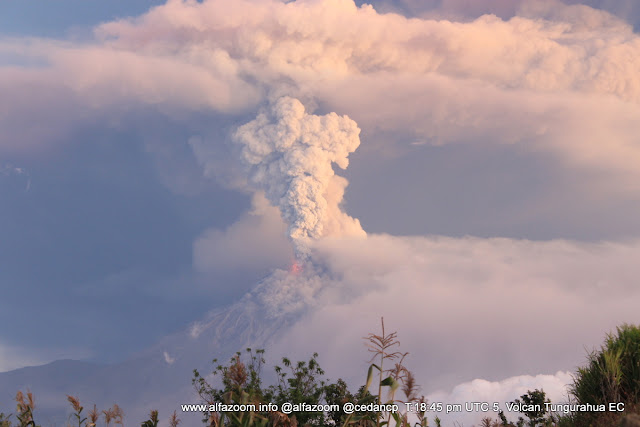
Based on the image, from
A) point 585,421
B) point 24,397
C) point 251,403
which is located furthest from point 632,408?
point 24,397

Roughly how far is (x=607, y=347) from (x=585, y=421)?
105 inches

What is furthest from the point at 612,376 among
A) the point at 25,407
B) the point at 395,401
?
the point at 25,407

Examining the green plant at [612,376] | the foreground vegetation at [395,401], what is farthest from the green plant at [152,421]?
the green plant at [612,376]

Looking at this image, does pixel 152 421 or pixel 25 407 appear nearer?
pixel 152 421

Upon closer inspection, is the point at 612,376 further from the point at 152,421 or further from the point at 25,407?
the point at 25,407

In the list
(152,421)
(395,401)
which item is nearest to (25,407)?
(152,421)

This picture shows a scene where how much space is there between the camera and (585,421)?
13102mm

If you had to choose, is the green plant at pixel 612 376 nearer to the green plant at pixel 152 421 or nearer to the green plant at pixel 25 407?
the green plant at pixel 152 421

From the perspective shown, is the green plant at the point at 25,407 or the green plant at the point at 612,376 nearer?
the green plant at the point at 25,407

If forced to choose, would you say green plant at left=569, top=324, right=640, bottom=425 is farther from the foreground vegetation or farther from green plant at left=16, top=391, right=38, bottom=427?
green plant at left=16, top=391, right=38, bottom=427

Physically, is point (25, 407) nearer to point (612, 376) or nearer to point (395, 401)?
point (395, 401)

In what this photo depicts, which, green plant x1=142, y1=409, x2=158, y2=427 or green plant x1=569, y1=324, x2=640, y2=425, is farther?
green plant x1=569, y1=324, x2=640, y2=425

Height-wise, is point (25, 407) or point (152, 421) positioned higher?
point (25, 407)

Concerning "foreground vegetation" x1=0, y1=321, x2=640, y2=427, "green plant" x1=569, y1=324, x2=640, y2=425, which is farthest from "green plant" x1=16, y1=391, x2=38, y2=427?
"green plant" x1=569, y1=324, x2=640, y2=425
